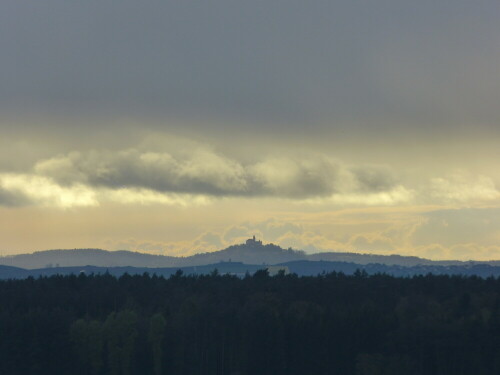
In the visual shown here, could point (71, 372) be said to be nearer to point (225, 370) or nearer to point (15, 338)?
point (15, 338)

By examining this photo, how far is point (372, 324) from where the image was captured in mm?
196875

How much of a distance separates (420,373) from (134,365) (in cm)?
5108

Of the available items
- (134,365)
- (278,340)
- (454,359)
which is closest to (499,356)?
(454,359)

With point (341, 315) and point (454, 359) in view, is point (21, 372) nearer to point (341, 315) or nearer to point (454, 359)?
point (341, 315)

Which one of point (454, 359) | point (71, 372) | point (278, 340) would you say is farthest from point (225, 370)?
point (454, 359)

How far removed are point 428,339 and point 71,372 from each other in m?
63.6

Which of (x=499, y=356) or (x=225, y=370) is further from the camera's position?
(x=225, y=370)

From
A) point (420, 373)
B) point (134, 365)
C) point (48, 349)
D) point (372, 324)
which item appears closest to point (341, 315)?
point (372, 324)

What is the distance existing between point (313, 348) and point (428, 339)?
797 inches

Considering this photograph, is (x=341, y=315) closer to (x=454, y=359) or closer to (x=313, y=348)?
(x=313, y=348)

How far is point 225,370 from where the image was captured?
656 feet

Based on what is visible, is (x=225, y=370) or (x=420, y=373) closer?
(x=420, y=373)

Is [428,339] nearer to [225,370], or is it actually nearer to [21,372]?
[225,370]

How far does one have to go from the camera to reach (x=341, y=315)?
196 m
